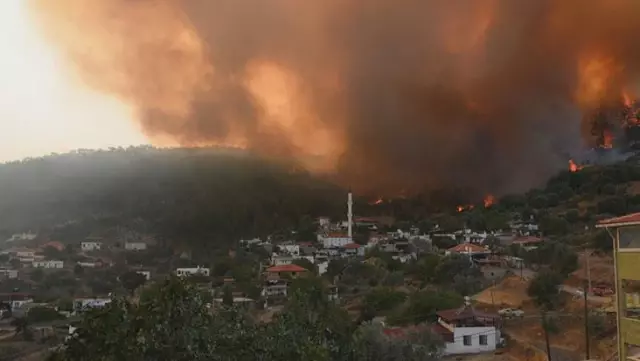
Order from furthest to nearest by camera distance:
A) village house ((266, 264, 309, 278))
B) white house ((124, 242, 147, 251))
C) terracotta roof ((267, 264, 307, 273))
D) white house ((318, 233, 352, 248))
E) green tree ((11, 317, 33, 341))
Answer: white house ((318, 233, 352, 248)), white house ((124, 242, 147, 251)), terracotta roof ((267, 264, 307, 273)), village house ((266, 264, 309, 278)), green tree ((11, 317, 33, 341))

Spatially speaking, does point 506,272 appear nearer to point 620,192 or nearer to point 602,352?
point 602,352

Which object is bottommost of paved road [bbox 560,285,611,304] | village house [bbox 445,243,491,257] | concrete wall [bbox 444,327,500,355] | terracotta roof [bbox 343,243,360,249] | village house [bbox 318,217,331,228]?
concrete wall [bbox 444,327,500,355]

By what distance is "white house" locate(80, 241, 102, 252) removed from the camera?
54.8 meters

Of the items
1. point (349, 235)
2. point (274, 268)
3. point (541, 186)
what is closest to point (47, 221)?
point (349, 235)

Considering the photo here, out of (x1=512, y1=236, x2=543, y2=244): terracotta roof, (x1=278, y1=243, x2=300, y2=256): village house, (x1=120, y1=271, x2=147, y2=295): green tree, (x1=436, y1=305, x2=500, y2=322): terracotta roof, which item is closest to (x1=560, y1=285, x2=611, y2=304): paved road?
(x1=436, y1=305, x2=500, y2=322): terracotta roof

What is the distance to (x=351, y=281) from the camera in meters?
35.6

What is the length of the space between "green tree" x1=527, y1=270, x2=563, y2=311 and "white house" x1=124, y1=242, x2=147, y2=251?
3652 centimetres

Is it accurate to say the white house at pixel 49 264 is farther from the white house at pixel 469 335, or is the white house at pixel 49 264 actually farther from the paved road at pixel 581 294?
the paved road at pixel 581 294

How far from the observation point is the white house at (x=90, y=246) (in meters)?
54.8

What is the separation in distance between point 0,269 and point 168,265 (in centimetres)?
1260

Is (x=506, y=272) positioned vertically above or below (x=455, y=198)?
below

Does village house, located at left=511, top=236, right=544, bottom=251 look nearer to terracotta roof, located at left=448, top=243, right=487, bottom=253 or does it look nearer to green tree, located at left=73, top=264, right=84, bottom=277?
terracotta roof, located at left=448, top=243, right=487, bottom=253

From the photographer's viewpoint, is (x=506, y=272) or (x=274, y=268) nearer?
(x=506, y=272)

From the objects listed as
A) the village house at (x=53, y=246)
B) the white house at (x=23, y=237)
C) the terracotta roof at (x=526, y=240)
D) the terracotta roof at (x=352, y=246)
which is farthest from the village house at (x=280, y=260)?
the white house at (x=23, y=237)
